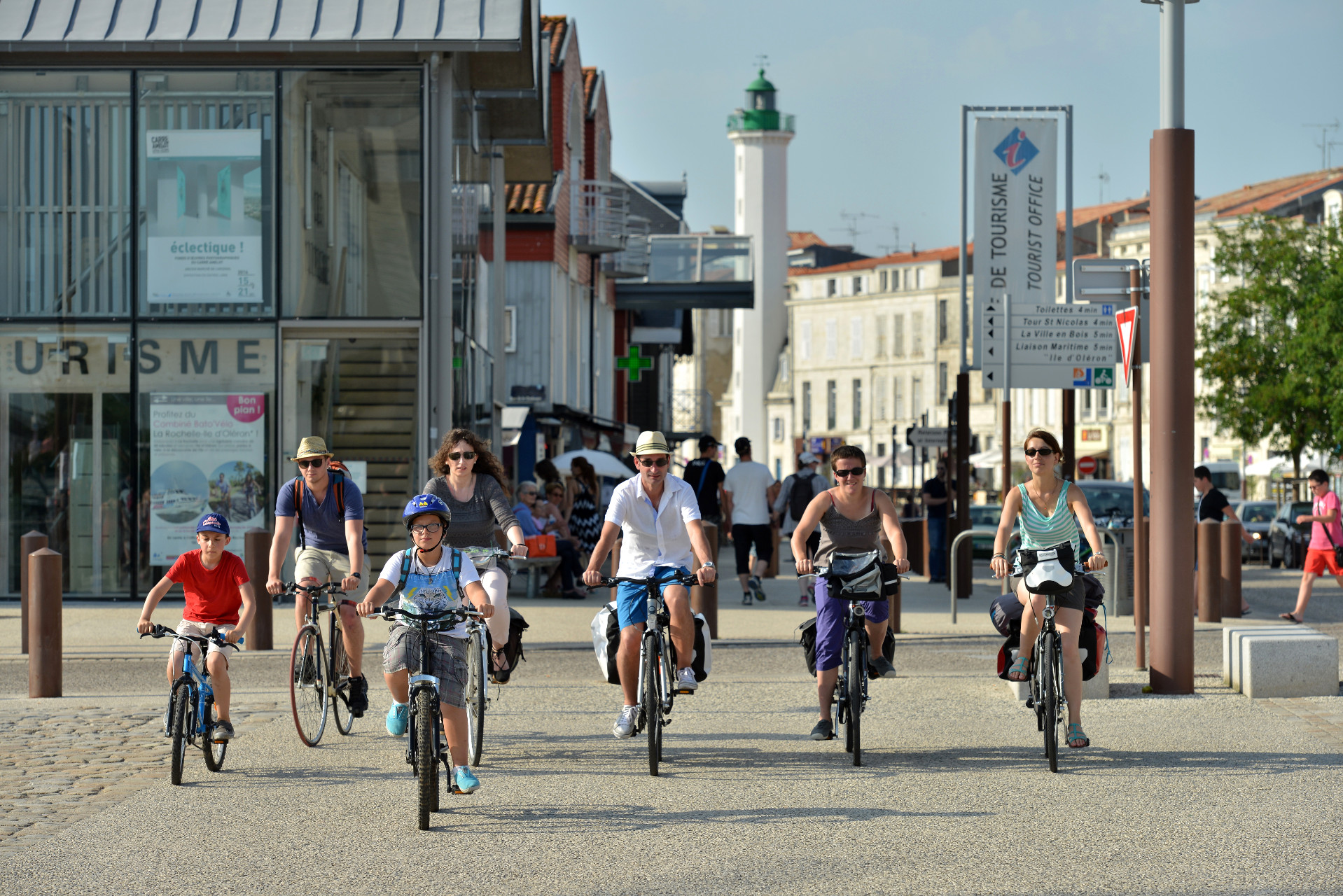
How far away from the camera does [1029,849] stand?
6582 mm

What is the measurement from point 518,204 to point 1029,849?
93.2ft

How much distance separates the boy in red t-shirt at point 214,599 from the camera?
27.6 ft

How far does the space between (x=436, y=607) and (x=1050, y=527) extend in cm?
325

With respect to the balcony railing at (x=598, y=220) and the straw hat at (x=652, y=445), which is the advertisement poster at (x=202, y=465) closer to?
the straw hat at (x=652, y=445)

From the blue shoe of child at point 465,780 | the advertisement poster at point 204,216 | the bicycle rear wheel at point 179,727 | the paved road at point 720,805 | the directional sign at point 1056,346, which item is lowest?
the paved road at point 720,805

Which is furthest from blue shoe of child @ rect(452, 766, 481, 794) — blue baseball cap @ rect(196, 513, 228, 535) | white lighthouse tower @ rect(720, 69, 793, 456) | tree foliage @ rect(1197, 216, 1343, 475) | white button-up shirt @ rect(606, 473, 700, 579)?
white lighthouse tower @ rect(720, 69, 793, 456)

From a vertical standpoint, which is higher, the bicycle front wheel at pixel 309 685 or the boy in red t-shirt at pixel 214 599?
the boy in red t-shirt at pixel 214 599

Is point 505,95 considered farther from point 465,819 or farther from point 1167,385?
point 465,819

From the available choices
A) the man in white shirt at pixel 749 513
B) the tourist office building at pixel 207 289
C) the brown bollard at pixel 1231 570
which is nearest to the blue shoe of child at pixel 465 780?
the man in white shirt at pixel 749 513

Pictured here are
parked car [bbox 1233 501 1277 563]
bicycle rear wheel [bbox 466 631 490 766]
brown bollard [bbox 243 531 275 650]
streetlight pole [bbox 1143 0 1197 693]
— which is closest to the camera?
bicycle rear wheel [bbox 466 631 490 766]

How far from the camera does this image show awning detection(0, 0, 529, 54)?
1802 centimetres

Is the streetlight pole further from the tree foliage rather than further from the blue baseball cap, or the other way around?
the tree foliage

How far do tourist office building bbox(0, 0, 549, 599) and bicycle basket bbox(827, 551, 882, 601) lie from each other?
34.0 feet

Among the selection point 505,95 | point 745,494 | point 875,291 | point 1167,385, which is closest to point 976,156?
point 745,494
